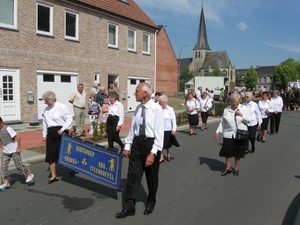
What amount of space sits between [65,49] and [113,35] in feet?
14.4

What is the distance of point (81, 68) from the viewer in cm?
1725

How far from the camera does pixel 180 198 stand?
17.6ft

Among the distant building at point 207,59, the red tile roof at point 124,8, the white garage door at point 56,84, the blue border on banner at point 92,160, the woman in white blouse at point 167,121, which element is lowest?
the blue border on banner at point 92,160

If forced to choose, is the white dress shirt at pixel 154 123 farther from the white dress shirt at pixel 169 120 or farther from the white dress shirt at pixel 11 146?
the white dress shirt at pixel 169 120

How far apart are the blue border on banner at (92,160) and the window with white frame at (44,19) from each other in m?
10.6

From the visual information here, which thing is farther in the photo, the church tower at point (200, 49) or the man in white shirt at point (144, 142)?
the church tower at point (200, 49)

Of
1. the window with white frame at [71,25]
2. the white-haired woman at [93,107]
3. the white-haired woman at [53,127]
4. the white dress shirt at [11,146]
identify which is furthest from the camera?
the window with white frame at [71,25]

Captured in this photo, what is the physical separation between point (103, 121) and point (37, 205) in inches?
272

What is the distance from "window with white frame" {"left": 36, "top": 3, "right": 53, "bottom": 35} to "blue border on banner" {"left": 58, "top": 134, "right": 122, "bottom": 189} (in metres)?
10.6

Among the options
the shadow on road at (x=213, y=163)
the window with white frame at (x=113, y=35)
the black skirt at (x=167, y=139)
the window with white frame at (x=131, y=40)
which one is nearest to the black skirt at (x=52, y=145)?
the black skirt at (x=167, y=139)

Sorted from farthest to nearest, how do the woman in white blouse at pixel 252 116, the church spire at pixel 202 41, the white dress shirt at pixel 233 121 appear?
the church spire at pixel 202 41, the woman in white blouse at pixel 252 116, the white dress shirt at pixel 233 121

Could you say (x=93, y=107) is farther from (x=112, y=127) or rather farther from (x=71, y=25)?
(x=71, y=25)

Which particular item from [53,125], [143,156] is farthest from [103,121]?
[143,156]

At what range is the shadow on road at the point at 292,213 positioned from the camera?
4480 mm
